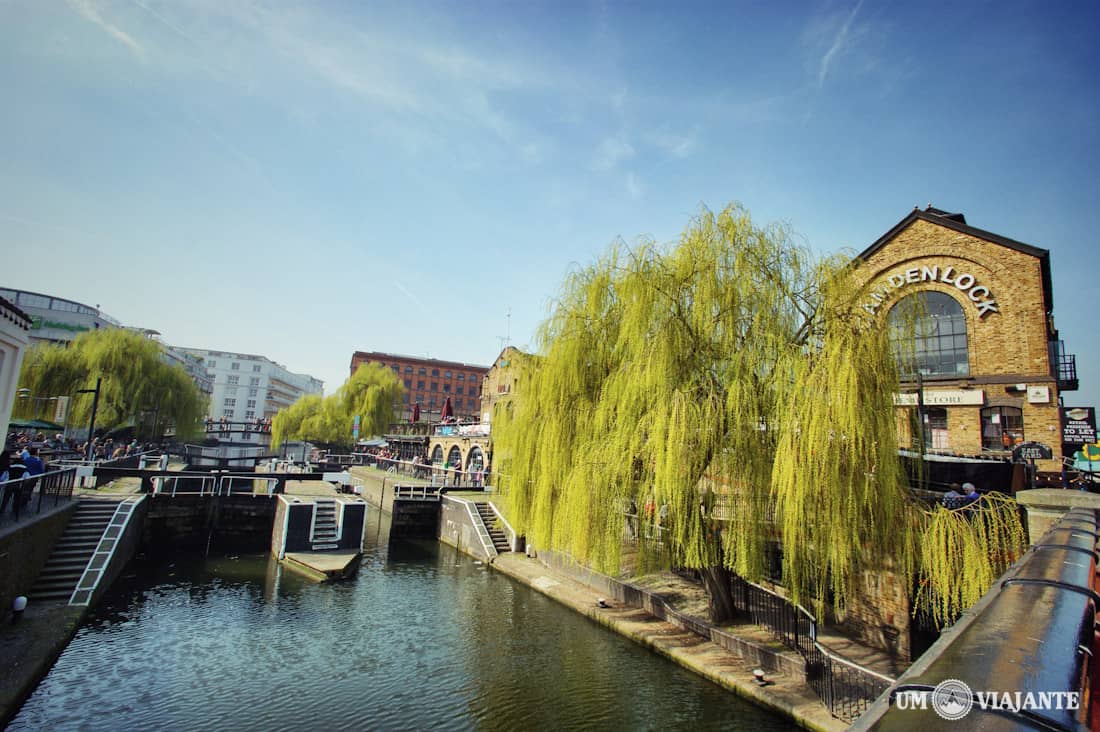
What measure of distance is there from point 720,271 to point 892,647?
8941mm

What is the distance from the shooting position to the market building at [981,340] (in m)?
17.1

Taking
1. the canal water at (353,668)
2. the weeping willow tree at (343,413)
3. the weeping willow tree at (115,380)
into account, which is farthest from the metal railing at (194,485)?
the weeping willow tree at (343,413)

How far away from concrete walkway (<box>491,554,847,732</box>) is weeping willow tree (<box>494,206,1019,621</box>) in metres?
1.34

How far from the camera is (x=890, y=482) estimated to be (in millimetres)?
9586

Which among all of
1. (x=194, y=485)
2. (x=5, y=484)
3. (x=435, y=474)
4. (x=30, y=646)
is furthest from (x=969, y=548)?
(x=435, y=474)

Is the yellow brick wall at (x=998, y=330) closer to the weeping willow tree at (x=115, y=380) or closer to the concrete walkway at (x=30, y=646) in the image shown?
the concrete walkway at (x=30, y=646)

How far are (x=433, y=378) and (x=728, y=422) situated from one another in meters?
86.3

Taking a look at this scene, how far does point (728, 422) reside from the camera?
11.1 m

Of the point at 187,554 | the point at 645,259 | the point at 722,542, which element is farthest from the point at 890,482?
the point at 187,554

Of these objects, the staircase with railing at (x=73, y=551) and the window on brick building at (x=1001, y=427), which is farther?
the window on brick building at (x=1001, y=427)

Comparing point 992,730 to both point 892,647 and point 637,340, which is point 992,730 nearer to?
point 637,340

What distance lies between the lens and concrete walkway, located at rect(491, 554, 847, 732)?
9.73 meters

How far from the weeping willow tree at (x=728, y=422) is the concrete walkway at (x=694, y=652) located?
52.8 inches

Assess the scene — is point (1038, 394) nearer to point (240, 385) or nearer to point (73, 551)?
point (73, 551)
